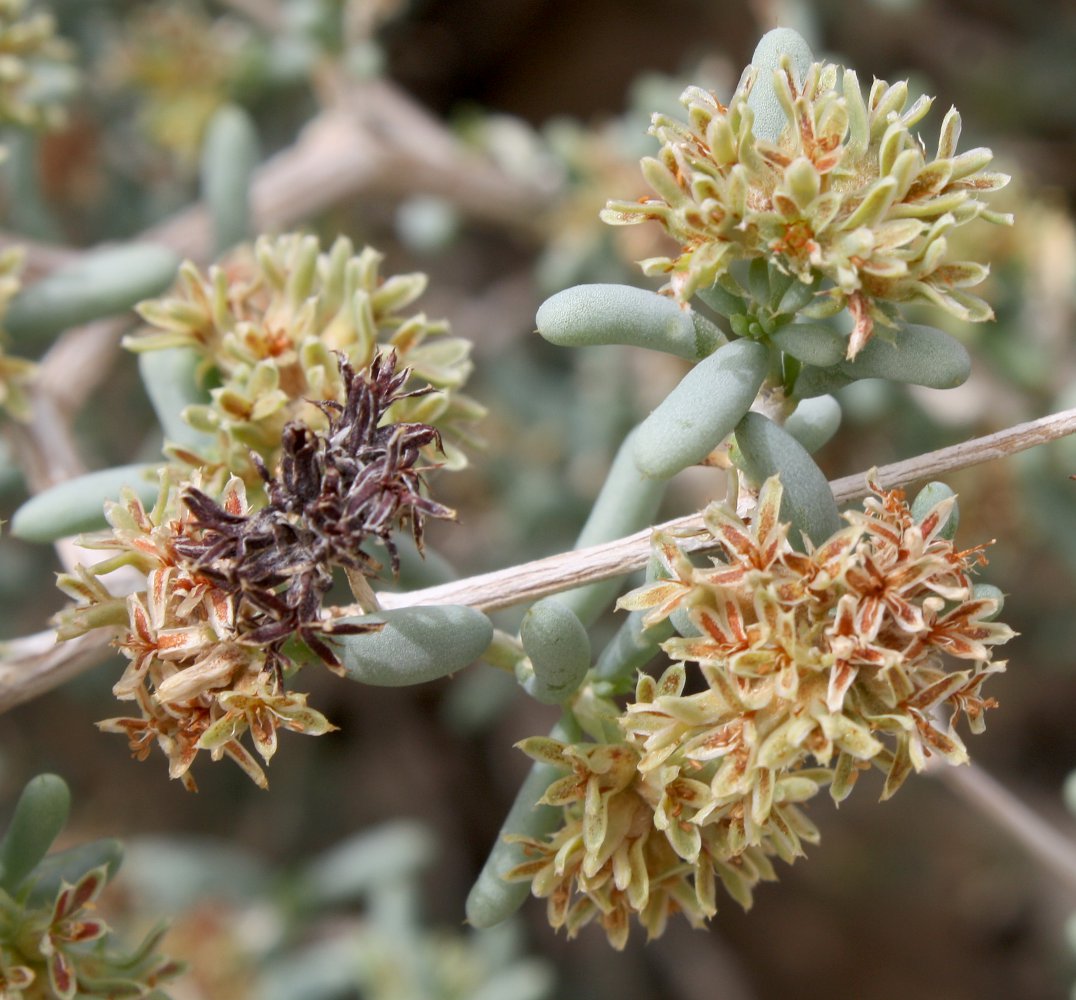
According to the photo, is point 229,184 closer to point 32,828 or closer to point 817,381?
point 32,828

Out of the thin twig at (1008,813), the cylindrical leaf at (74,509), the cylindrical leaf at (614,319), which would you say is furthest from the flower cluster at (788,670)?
the cylindrical leaf at (74,509)

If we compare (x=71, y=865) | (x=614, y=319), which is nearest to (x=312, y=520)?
(x=614, y=319)

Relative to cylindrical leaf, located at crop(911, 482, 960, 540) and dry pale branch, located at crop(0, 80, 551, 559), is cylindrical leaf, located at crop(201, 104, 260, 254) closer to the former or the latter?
dry pale branch, located at crop(0, 80, 551, 559)

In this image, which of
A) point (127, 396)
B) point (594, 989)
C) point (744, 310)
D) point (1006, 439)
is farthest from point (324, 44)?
point (594, 989)

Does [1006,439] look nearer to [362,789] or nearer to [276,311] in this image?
[276,311]

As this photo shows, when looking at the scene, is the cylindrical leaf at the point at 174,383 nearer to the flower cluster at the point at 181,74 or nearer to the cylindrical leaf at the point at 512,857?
the cylindrical leaf at the point at 512,857

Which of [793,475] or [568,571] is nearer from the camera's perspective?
[793,475]
